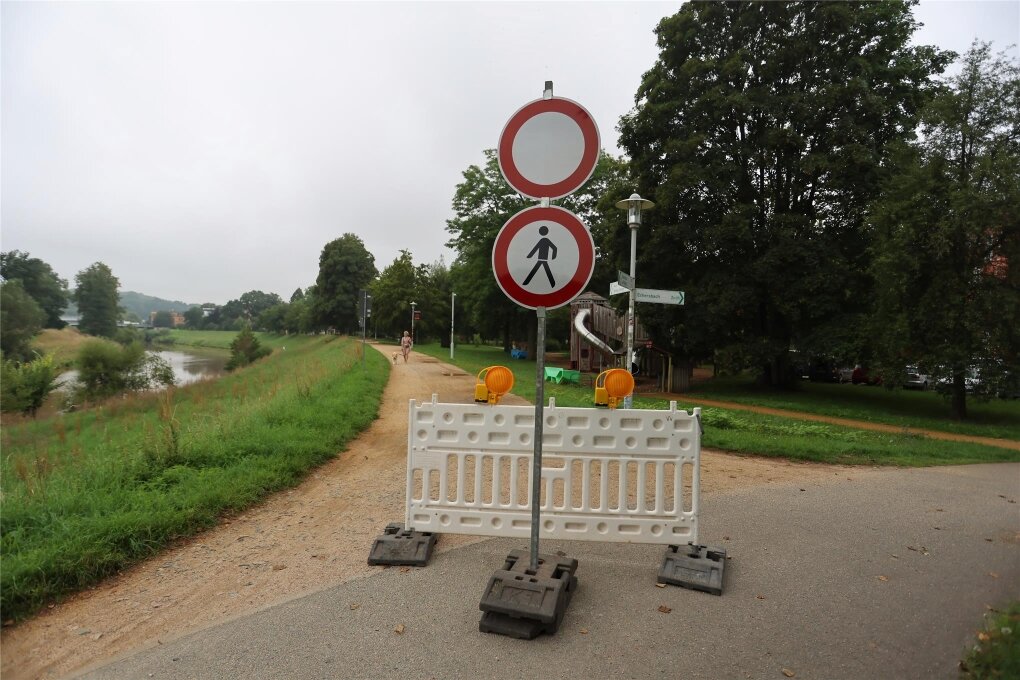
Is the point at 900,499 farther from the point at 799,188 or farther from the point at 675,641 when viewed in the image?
the point at 799,188

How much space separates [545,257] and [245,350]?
48606mm

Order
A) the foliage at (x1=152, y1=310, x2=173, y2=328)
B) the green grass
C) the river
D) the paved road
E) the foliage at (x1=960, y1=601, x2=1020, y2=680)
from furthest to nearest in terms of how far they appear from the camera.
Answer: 1. the foliage at (x1=152, y1=310, x2=173, y2=328)
2. the river
3. the green grass
4. the paved road
5. the foliage at (x1=960, y1=601, x2=1020, y2=680)

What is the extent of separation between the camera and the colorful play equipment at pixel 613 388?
3920 mm

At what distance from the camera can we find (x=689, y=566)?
3580mm

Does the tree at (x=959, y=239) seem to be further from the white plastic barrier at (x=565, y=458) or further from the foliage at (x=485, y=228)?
the foliage at (x=485, y=228)

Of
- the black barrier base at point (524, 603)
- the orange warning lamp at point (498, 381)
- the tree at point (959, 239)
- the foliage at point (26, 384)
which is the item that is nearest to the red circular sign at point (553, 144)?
the orange warning lamp at point (498, 381)

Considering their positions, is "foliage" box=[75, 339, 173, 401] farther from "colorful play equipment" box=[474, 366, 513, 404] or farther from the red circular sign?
the red circular sign

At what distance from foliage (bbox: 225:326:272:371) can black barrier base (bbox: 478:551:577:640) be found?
1805 inches

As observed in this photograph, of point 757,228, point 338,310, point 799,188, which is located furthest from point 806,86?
point 338,310

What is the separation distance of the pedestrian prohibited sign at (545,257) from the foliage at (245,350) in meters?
45.7

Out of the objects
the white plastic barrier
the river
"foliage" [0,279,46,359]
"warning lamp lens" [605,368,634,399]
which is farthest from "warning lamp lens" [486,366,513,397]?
"foliage" [0,279,46,359]

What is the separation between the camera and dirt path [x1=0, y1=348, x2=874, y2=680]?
9.57ft

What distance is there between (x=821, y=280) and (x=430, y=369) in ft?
51.6

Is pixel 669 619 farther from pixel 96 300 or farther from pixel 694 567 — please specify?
pixel 96 300
